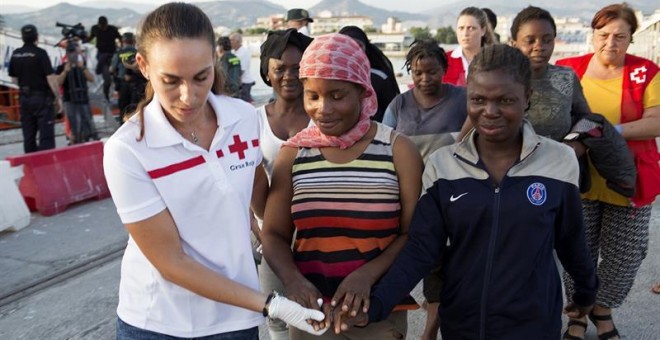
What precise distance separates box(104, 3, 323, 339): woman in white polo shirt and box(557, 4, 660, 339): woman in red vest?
2162 millimetres

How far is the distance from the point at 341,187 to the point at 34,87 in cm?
803

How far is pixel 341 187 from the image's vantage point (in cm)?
200

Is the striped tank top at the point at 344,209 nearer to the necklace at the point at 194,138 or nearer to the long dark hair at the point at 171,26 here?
the necklace at the point at 194,138

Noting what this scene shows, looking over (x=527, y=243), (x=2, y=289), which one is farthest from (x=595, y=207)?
(x=2, y=289)

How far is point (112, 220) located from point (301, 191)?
15.6 feet

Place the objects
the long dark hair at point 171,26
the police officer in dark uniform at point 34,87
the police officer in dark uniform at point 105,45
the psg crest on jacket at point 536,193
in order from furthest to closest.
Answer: the police officer in dark uniform at point 105,45 < the police officer in dark uniform at point 34,87 < the psg crest on jacket at point 536,193 < the long dark hair at point 171,26

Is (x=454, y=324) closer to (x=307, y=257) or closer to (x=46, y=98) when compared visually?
(x=307, y=257)

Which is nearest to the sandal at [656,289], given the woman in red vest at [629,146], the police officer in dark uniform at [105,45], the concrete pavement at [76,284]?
the concrete pavement at [76,284]

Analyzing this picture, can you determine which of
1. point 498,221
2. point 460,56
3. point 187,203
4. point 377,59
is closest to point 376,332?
point 498,221

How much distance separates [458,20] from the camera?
Answer: 4.50m

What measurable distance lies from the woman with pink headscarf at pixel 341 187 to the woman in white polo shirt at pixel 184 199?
0.79 ft

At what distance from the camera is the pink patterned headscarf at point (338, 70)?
193 centimetres

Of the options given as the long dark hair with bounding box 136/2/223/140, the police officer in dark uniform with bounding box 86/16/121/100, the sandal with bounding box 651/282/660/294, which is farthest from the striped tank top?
the police officer in dark uniform with bounding box 86/16/121/100

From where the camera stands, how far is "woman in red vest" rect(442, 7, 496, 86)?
4.29 metres
